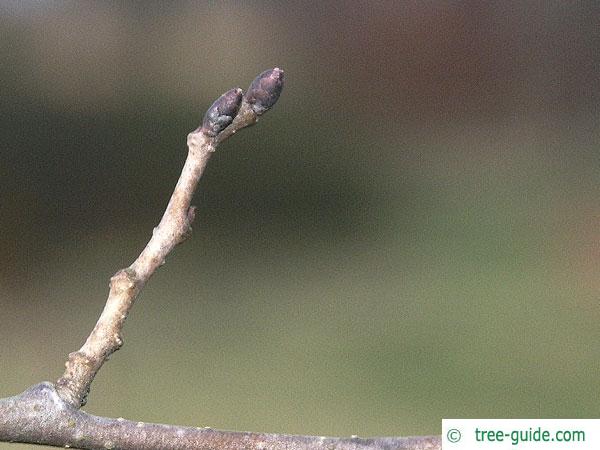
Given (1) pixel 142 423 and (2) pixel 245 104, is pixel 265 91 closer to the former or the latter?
(2) pixel 245 104

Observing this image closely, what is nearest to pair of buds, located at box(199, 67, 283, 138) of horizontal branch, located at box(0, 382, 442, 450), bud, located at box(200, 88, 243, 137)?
bud, located at box(200, 88, 243, 137)

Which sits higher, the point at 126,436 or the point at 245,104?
the point at 245,104

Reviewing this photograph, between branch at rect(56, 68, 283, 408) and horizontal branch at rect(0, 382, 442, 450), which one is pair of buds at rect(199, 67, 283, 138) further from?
horizontal branch at rect(0, 382, 442, 450)

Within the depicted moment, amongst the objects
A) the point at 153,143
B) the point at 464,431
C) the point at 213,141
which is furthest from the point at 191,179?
the point at 153,143
